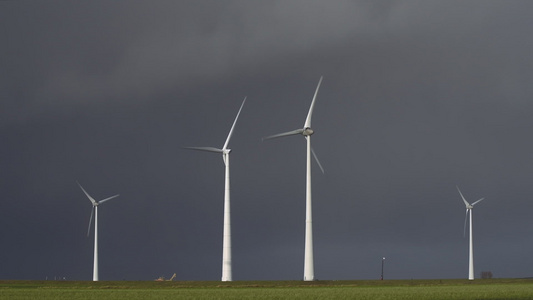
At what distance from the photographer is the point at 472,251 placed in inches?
6230

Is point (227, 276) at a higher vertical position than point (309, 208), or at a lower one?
lower

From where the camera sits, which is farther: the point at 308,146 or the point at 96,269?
the point at 96,269

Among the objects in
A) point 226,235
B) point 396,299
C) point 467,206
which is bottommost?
point 396,299

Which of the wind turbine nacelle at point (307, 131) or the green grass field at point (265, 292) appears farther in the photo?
the wind turbine nacelle at point (307, 131)

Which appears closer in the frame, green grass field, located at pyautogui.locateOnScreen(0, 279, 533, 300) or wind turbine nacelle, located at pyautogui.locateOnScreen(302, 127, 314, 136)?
green grass field, located at pyautogui.locateOnScreen(0, 279, 533, 300)

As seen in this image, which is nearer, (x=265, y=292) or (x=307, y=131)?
(x=265, y=292)

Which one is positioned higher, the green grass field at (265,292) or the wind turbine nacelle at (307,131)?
the wind turbine nacelle at (307,131)

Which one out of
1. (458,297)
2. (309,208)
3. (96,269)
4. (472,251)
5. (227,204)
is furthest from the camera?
(472,251)

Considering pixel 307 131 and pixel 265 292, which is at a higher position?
pixel 307 131

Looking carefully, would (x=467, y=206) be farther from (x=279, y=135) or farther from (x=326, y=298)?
(x=326, y=298)

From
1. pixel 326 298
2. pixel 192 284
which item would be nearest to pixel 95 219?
pixel 192 284

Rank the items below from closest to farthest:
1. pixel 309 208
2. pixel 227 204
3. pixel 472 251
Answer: pixel 309 208 < pixel 227 204 < pixel 472 251

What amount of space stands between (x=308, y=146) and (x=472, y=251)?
57496 mm

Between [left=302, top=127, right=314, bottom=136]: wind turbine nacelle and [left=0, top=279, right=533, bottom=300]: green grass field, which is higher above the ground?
[left=302, top=127, right=314, bottom=136]: wind turbine nacelle
